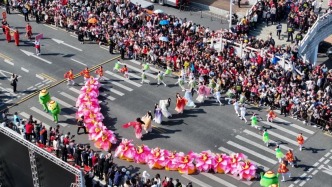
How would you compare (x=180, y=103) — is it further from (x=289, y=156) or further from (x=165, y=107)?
(x=289, y=156)

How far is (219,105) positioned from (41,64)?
16120mm

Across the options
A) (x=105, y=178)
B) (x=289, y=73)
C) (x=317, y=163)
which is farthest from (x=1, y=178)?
(x=289, y=73)

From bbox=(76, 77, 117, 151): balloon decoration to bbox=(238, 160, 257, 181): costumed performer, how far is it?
8993 mm

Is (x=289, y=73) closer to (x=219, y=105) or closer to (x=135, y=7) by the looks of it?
(x=219, y=105)

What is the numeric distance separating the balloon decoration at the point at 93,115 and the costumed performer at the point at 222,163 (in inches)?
288

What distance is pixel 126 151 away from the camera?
→ 4559 cm

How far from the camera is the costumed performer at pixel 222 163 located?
44.3 m

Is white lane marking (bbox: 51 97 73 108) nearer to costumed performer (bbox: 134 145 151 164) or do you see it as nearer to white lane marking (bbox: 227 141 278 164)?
costumed performer (bbox: 134 145 151 164)

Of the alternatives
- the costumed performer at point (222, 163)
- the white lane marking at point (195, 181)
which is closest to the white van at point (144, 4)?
the costumed performer at point (222, 163)

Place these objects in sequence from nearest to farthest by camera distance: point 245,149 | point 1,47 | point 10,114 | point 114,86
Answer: point 245,149 < point 10,114 < point 114,86 < point 1,47

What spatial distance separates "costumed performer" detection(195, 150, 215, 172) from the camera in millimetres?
44406

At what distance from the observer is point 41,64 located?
191 ft

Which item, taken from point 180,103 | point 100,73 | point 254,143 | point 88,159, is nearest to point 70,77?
point 100,73

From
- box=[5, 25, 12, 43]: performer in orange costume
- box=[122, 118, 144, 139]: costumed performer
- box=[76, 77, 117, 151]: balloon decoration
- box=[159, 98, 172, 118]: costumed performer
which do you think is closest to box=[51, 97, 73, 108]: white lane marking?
box=[76, 77, 117, 151]: balloon decoration
